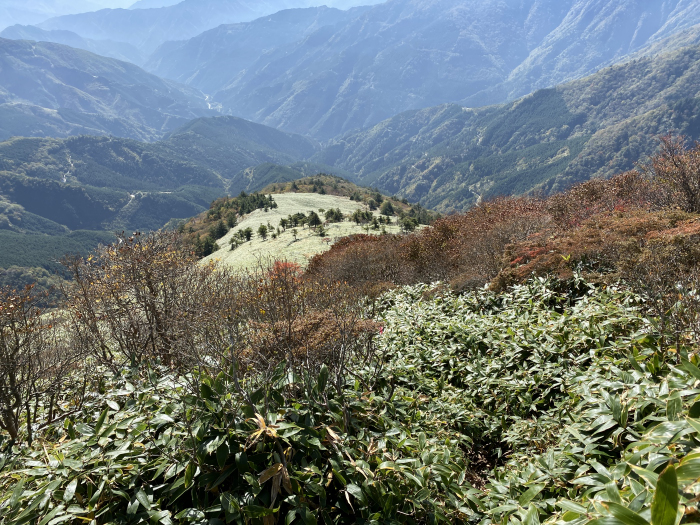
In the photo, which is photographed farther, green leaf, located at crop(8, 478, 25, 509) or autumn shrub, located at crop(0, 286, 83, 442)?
autumn shrub, located at crop(0, 286, 83, 442)

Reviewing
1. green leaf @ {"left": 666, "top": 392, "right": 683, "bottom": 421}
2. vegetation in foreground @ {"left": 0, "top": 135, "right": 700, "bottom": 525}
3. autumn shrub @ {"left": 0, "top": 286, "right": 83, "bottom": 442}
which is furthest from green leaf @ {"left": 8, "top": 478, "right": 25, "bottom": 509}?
green leaf @ {"left": 666, "top": 392, "right": 683, "bottom": 421}

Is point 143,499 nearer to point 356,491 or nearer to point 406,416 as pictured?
point 356,491

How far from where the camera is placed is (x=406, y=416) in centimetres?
304

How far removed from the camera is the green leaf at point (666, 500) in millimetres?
950

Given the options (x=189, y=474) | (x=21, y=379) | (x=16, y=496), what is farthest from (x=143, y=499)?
(x=21, y=379)

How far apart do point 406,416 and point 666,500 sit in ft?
7.23

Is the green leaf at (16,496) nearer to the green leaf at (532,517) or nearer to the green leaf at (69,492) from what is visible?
the green leaf at (69,492)

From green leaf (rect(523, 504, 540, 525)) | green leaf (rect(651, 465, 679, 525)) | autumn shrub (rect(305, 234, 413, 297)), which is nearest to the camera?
green leaf (rect(651, 465, 679, 525))

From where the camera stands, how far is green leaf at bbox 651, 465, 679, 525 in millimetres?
950

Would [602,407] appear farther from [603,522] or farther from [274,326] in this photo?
[274,326]

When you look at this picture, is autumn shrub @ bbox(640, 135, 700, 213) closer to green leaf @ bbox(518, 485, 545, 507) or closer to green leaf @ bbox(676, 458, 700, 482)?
green leaf @ bbox(518, 485, 545, 507)

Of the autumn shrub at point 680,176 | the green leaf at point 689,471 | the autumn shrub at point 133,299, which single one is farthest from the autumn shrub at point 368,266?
the green leaf at point 689,471

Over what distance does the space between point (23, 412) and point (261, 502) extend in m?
3.75

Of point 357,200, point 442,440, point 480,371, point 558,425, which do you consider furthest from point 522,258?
point 357,200
